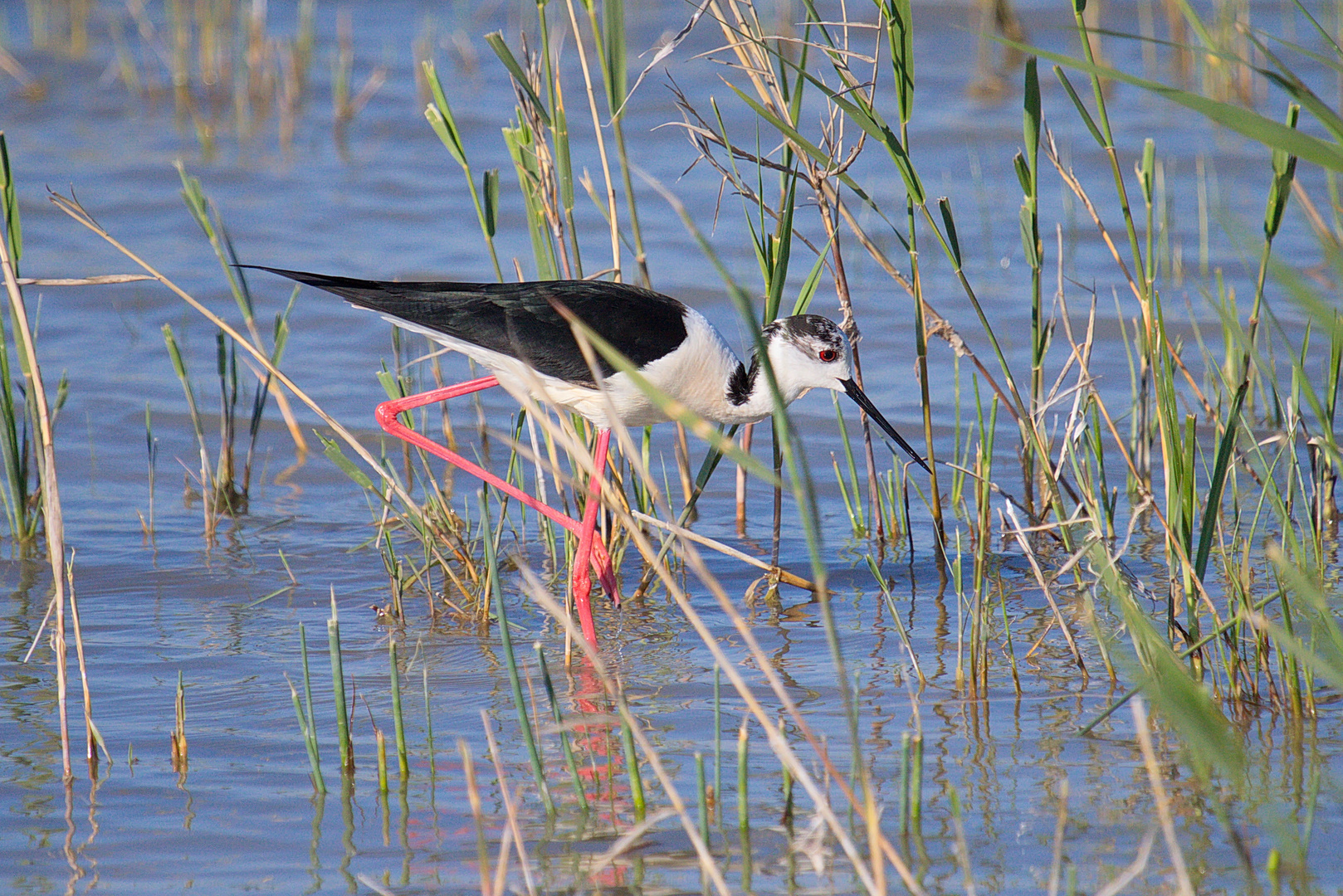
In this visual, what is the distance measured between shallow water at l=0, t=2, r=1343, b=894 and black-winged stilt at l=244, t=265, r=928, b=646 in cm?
36

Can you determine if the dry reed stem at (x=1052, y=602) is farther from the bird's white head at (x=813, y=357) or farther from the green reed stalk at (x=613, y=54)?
the green reed stalk at (x=613, y=54)

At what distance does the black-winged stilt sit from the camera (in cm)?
402

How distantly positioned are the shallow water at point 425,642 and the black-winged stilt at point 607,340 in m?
0.36

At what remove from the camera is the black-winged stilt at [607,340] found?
13.2 ft

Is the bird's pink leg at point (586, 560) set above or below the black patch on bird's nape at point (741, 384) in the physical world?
below

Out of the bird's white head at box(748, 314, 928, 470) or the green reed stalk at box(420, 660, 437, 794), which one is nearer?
the green reed stalk at box(420, 660, 437, 794)

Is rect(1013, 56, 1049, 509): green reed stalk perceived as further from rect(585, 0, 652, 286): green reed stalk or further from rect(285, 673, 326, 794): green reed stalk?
rect(285, 673, 326, 794): green reed stalk

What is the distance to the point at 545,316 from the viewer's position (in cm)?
405

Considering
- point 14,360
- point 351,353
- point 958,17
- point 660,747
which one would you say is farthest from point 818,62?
point 660,747

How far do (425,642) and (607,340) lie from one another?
1.00m

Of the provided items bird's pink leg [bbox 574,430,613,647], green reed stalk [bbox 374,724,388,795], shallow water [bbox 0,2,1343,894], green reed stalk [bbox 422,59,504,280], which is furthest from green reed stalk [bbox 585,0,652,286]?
green reed stalk [bbox 374,724,388,795]

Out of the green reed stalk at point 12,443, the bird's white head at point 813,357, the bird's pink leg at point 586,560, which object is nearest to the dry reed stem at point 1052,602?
the bird's white head at point 813,357

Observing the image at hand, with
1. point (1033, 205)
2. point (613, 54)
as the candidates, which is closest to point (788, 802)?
point (1033, 205)

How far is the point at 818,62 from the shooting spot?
1173cm
